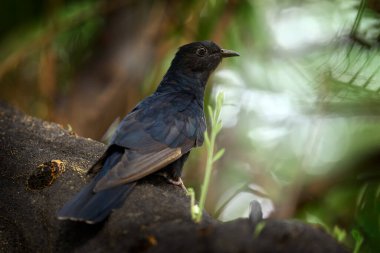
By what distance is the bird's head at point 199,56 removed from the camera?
498cm

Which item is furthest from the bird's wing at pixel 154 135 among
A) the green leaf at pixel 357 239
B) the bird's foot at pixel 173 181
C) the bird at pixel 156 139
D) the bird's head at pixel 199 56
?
the green leaf at pixel 357 239

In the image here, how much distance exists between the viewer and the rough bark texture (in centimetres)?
193

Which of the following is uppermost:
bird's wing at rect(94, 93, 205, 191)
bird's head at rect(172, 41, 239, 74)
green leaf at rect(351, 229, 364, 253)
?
green leaf at rect(351, 229, 364, 253)

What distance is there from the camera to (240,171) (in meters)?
5.42

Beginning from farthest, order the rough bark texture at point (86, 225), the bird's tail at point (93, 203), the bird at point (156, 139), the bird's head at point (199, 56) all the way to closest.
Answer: the bird's head at point (199, 56) → the bird at point (156, 139) → the bird's tail at point (93, 203) → the rough bark texture at point (86, 225)

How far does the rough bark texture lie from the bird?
7 cm

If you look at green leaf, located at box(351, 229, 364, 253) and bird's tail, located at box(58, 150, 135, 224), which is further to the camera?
bird's tail, located at box(58, 150, 135, 224)

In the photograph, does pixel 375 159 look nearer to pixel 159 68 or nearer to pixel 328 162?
pixel 328 162

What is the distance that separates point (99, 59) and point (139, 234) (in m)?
4.31

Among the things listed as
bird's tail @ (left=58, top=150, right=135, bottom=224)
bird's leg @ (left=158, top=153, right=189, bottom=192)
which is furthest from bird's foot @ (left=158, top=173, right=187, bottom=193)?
bird's tail @ (left=58, top=150, right=135, bottom=224)

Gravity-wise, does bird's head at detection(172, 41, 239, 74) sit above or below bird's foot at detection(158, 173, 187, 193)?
above

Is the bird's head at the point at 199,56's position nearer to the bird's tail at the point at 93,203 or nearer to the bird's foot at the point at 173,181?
the bird's foot at the point at 173,181

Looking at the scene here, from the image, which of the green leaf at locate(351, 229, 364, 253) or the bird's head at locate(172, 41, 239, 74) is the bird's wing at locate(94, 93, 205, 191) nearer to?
the bird's head at locate(172, 41, 239, 74)

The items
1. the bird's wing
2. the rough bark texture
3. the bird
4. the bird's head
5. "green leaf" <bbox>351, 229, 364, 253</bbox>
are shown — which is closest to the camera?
the rough bark texture
